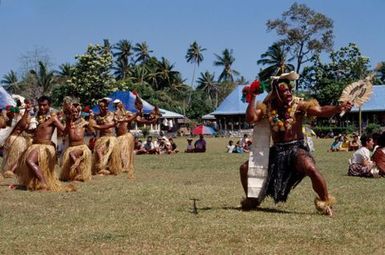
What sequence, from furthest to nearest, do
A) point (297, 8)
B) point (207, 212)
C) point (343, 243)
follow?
point (297, 8) → point (207, 212) → point (343, 243)

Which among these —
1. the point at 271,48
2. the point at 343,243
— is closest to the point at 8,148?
the point at 343,243

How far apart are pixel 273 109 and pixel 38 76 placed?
56.8 metres

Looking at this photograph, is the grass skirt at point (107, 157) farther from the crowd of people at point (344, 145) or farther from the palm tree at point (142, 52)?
the palm tree at point (142, 52)

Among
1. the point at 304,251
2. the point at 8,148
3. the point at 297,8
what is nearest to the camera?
the point at 304,251

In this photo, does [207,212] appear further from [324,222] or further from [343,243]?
[343,243]

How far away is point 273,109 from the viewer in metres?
6.63

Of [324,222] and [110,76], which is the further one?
[110,76]

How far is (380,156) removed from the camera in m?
11.1

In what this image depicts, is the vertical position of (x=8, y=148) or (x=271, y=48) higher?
(x=271, y=48)

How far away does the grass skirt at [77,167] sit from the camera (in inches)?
412

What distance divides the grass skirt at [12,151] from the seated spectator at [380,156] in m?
6.39

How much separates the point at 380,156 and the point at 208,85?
221ft

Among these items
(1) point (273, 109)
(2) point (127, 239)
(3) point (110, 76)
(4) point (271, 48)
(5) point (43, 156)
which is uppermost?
(4) point (271, 48)

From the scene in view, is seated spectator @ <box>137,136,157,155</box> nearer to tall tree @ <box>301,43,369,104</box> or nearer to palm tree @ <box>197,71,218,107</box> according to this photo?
tall tree @ <box>301,43,369,104</box>
